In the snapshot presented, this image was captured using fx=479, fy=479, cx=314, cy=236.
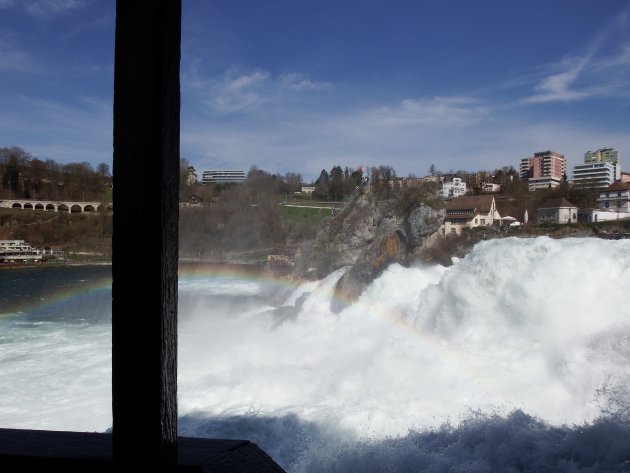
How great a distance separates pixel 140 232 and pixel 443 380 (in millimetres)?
8540

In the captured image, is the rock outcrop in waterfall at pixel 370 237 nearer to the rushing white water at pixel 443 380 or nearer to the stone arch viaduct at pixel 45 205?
the rushing white water at pixel 443 380

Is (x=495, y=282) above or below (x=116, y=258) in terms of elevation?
below

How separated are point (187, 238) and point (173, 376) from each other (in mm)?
33854

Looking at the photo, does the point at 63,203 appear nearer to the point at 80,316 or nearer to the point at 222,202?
the point at 222,202

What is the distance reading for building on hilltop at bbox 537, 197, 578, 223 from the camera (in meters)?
19.9

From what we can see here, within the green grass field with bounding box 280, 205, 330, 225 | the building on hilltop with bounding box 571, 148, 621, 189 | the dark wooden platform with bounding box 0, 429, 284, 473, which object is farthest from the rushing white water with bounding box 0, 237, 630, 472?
the building on hilltop with bounding box 571, 148, 621, 189

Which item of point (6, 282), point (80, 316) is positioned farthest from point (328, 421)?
point (6, 282)

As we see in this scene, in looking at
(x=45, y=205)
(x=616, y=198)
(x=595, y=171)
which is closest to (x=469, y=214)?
(x=616, y=198)

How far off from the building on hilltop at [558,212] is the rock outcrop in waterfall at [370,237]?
5.59 metres

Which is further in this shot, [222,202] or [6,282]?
[6,282]

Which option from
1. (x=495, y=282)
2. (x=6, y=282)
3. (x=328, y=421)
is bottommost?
(x=6, y=282)

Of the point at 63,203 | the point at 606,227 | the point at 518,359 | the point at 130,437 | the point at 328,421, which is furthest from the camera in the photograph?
the point at 63,203

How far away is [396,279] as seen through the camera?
48.4 feet

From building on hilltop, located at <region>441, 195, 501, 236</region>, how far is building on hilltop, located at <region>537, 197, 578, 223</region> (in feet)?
7.04
